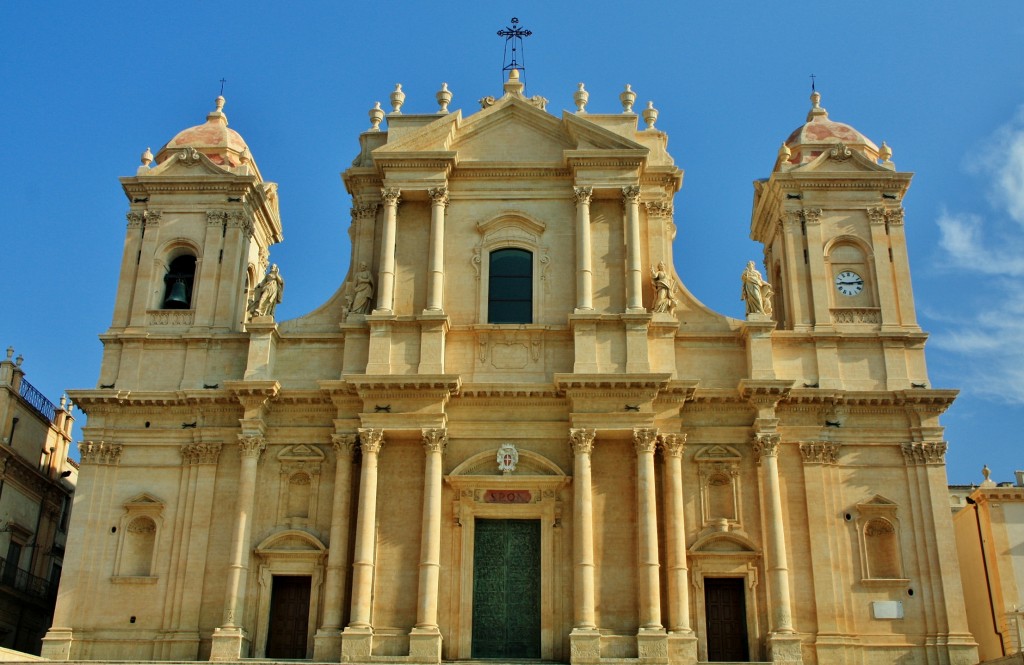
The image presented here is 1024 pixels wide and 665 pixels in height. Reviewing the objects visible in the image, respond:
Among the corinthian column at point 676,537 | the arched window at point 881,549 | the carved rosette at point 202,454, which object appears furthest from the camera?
the carved rosette at point 202,454

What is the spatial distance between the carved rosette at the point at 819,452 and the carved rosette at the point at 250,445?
12542 millimetres

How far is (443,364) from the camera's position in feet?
88.1

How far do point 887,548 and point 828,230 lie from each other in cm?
807

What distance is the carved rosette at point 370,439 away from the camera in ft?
84.9

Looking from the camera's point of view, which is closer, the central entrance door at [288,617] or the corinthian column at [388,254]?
the central entrance door at [288,617]

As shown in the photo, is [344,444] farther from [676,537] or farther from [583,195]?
[583,195]

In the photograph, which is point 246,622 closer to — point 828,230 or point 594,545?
point 594,545

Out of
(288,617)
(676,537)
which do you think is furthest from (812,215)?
(288,617)

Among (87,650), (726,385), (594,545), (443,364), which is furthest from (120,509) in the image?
(726,385)

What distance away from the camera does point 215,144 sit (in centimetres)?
3136

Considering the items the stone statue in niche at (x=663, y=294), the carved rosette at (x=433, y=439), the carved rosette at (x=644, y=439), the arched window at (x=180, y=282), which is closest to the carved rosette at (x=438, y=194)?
the stone statue in niche at (x=663, y=294)

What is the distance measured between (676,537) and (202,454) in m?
11.2

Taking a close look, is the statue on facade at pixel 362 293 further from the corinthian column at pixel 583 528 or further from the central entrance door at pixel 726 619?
the central entrance door at pixel 726 619

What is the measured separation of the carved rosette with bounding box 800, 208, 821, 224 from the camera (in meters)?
29.2
